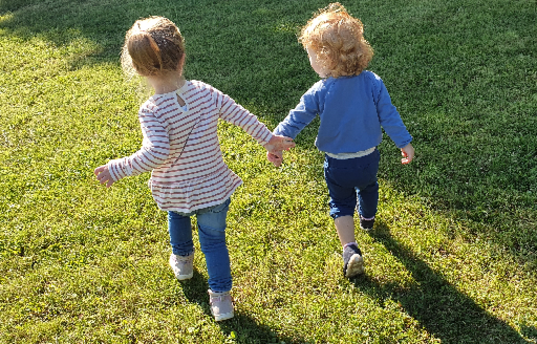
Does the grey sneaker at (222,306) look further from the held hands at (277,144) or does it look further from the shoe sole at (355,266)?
the held hands at (277,144)

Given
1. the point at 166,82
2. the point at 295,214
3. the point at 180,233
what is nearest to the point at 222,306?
the point at 180,233

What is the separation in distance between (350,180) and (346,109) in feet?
1.33

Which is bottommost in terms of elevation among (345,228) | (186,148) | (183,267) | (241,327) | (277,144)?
(241,327)

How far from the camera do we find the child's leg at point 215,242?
279 cm

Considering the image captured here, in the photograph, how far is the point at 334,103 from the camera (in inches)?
111

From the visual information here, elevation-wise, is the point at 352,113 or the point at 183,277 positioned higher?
the point at 352,113

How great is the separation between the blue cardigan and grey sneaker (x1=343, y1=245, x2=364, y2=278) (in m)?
0.58

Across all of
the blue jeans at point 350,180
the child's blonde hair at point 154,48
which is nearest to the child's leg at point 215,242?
the blue jeans at point 350,180

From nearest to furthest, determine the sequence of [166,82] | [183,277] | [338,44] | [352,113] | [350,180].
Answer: [166,82] → [338,44] → [352,113] → [350,180] → [183,277]

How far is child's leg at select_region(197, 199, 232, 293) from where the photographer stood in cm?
279

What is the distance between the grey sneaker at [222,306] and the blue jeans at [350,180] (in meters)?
0.77

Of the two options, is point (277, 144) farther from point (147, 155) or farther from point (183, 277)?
point (183, 277)

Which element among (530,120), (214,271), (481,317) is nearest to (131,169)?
(214,271)

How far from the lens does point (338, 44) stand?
271 cm
